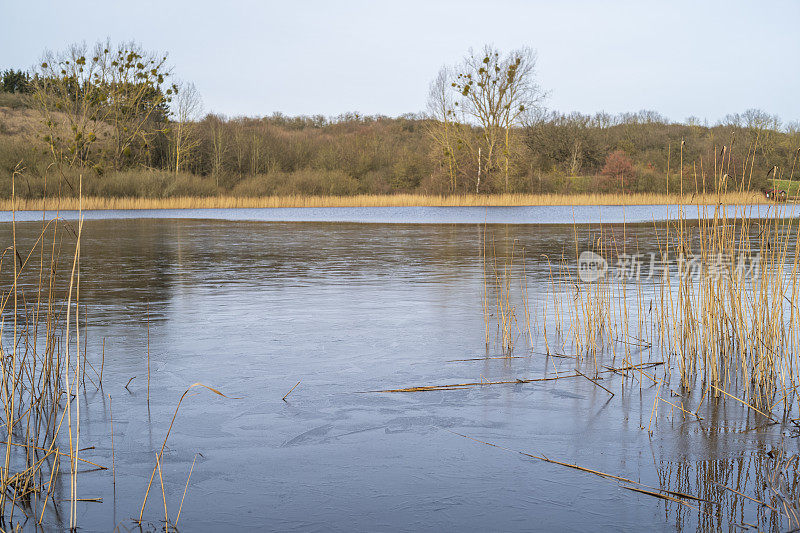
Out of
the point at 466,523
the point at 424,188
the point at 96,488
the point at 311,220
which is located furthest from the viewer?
the point at 424,188

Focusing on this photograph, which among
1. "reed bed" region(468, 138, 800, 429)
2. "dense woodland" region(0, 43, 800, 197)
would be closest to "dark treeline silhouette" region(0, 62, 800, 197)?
"dense woodland" region(0, 43, 800, 197)

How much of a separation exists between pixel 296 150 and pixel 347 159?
3.78 metres

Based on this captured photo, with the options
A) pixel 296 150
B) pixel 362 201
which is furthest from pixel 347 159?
pixel 362 201

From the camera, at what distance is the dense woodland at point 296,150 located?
3688 centimetres

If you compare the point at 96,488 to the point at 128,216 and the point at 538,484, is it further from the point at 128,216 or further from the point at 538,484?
the point at 128,216

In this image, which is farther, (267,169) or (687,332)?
(267,169)

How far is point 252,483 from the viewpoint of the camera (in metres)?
3.54

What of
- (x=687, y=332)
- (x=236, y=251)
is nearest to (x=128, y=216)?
(x=236, y=251)

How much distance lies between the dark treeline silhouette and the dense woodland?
0.10 metres

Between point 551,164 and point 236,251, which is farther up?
point 551,164

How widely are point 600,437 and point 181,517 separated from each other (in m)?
2.27

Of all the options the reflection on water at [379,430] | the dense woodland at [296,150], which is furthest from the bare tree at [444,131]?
the reflection on water at [379,430]

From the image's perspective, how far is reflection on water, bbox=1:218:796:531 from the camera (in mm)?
3254

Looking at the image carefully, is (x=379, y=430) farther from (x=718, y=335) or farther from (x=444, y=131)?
(x=444, y=131)
